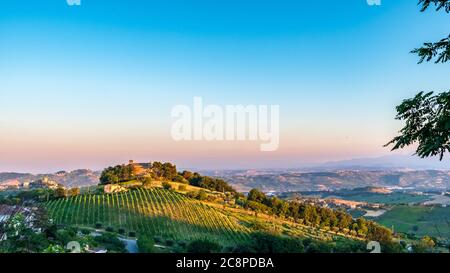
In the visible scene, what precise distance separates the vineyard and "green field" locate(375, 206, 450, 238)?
3765cm

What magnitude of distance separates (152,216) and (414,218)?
5670 centimetres

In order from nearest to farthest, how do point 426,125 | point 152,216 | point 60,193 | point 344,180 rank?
point 426,125 < point 152,216 < point 60,193 < point 344,180

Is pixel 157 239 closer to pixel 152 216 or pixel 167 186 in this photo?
pixel 152 216

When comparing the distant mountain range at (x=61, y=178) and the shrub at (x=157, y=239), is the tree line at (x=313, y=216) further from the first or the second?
the distant mountain range at (x=61, y=178)

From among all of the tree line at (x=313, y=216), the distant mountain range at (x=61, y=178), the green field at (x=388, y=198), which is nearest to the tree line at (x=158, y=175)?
the distant mountain range at (x=61, y=178)

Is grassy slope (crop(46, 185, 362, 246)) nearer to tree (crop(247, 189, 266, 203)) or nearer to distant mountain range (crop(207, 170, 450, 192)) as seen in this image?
tree (crop(247, 189, 266, 203))

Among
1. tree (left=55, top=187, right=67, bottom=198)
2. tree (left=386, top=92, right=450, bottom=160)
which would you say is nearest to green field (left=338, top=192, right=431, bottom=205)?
tree (left=55, top=187, right=67, bottom=198)

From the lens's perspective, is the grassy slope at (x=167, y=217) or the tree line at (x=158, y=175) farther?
the tree line at (x=158, y=175)

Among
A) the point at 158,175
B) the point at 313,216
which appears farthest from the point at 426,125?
the point at 158,175

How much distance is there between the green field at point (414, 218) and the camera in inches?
2632

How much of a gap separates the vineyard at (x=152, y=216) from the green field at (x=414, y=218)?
37648 millimetres

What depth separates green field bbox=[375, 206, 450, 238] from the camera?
219 feet

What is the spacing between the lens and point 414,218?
76.2 meters
